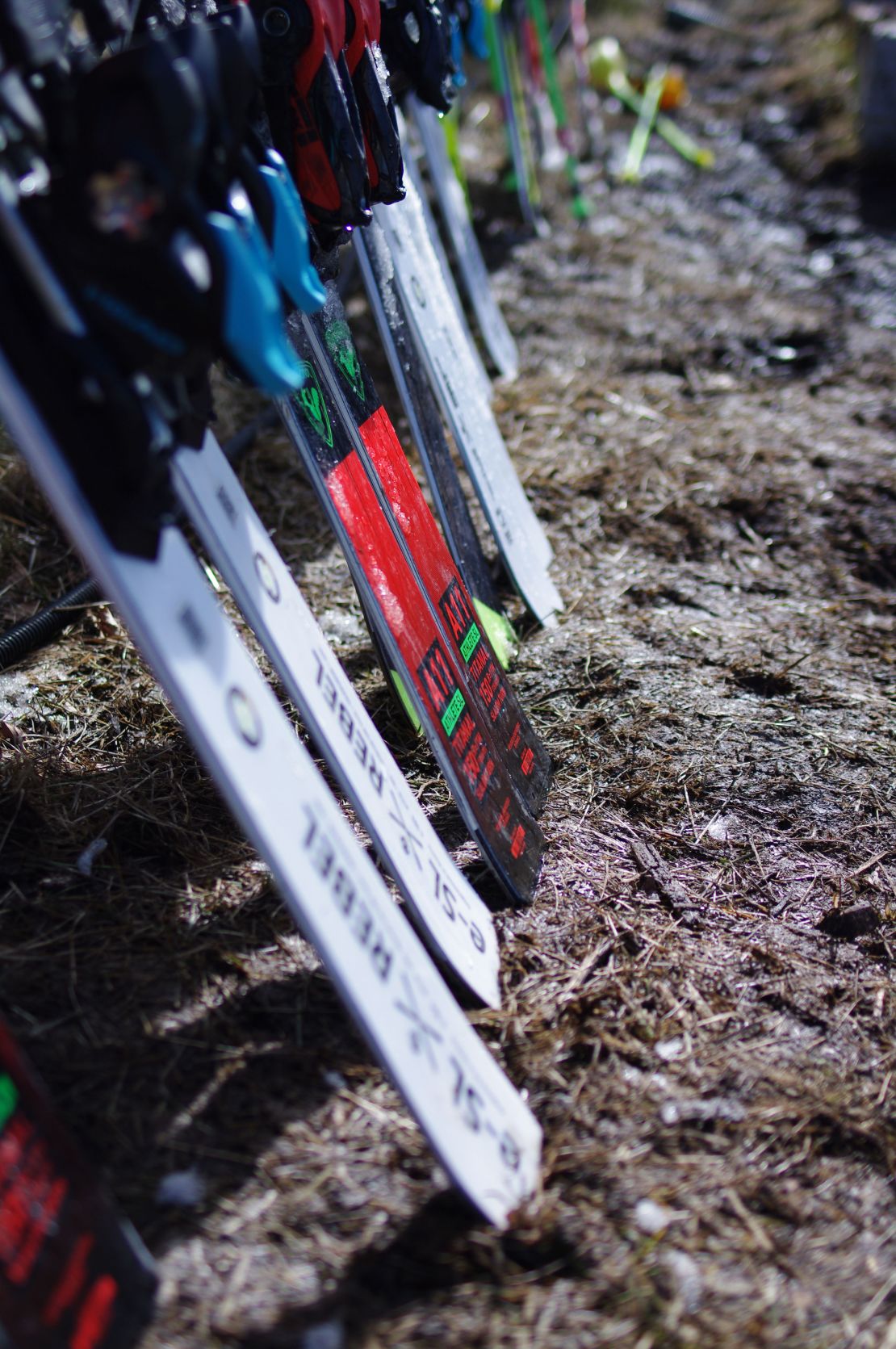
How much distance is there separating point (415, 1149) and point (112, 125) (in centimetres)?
139

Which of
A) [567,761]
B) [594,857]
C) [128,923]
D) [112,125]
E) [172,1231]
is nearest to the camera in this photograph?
[112,125]

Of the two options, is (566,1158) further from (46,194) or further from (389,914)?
(46,194)

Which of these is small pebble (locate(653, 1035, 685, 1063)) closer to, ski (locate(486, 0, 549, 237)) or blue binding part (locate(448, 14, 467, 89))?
blue binding part (locate(448, 14, 467, 89))

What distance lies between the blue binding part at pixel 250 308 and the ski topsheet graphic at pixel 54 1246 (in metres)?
0.84

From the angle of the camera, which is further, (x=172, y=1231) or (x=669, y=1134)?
(x=669, y=1134)

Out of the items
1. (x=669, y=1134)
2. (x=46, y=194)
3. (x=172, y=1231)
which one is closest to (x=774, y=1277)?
(x=669, y=1134)

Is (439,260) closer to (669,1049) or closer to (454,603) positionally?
(454,603)

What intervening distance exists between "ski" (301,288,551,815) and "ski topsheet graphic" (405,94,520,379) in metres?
2.19

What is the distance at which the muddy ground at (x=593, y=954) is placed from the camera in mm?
1402

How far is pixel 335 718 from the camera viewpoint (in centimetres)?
165

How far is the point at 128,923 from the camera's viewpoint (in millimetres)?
1869

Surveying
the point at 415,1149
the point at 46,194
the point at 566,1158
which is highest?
the point at 46,194

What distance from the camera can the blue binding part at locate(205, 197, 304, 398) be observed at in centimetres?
123

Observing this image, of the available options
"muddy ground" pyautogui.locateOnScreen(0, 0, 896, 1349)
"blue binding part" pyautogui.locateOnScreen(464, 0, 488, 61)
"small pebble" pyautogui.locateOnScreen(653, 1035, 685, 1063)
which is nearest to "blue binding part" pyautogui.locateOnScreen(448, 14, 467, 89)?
"blue binding part" pyautogui.locateOnScreen(464, 0, 488, 61)
